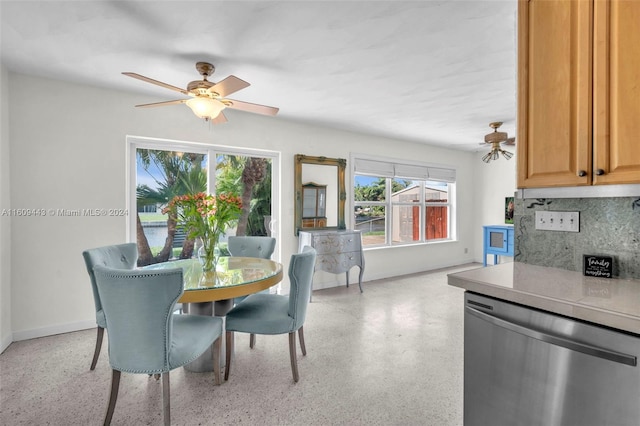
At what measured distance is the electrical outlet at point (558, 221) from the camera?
158cm

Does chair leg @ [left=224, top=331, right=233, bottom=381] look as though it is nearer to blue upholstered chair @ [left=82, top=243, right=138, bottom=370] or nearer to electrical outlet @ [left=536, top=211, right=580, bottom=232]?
blue upholstered chair @ [left=82, top=243, right=138, bottom=370]

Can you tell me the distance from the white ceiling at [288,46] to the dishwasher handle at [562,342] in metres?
1.74

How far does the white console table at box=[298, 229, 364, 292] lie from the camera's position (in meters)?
4.12

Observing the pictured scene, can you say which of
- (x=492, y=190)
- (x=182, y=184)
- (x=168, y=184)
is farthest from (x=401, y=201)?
(x=168, y=184)

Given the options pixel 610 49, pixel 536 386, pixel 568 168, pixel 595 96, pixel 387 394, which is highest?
pixel 610 49

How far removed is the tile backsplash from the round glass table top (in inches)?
62.3

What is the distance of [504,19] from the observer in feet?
6.39

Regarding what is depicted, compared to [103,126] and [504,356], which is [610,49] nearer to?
[504,356]

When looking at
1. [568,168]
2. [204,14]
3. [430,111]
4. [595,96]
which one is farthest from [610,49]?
[430,111]

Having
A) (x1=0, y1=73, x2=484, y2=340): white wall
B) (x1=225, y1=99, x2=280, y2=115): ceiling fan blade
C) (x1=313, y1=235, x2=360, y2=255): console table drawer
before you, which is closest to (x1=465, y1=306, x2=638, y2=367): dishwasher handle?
(x1=225, y1=99, x2=280, y2=115): ceiling fan blade

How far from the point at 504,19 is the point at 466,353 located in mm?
1997

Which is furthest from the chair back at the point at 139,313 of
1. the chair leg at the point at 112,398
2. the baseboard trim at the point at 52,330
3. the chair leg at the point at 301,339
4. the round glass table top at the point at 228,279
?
the baseboard trim at the point at 52,330

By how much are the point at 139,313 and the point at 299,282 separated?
3.15 feet

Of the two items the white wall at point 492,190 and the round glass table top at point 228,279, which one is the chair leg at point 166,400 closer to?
the round glass table top at point 228,279
